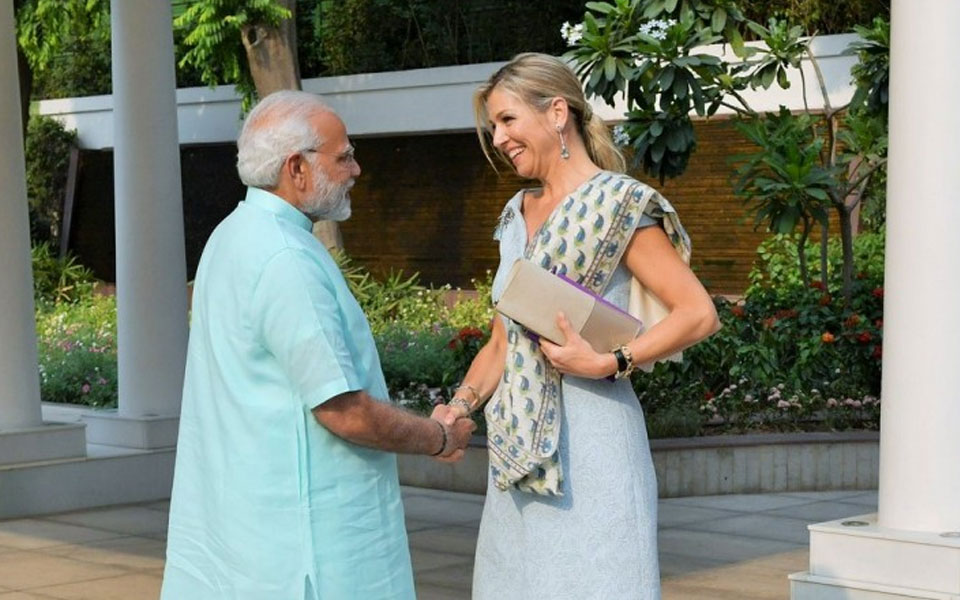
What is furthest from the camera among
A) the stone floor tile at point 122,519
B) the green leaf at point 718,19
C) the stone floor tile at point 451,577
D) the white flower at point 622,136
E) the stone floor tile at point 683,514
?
the white flower at point 622,136

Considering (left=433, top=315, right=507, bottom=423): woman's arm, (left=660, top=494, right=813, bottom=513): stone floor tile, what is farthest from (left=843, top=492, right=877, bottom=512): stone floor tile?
(left=433, top=315, right=507, bottom=423): woman's arm

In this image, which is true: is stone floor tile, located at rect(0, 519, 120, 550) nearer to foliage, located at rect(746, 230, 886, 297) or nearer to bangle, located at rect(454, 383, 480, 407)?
bangle, located at rect(454, 383, 480, 407)

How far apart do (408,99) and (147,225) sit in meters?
11.0

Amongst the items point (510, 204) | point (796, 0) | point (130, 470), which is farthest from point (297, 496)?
point (796, 0)

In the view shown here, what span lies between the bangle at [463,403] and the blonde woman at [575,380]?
5 centimetres

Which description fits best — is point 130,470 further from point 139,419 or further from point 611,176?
point 611,176

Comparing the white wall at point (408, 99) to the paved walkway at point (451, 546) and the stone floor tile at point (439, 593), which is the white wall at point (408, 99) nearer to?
the paved walkway at point (451, 546)

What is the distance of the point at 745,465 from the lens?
1020 cm

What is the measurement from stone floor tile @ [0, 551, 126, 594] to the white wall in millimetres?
10342

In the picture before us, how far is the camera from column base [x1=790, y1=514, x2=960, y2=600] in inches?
209

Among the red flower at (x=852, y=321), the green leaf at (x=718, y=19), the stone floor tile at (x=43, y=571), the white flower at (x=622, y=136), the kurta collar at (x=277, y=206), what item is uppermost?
the green leaf at (x=718, y=19)

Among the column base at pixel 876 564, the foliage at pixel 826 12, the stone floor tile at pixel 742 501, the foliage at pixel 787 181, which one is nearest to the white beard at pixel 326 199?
the column base at pixel 876 564

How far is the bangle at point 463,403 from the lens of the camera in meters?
3.93

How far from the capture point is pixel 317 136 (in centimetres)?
347
